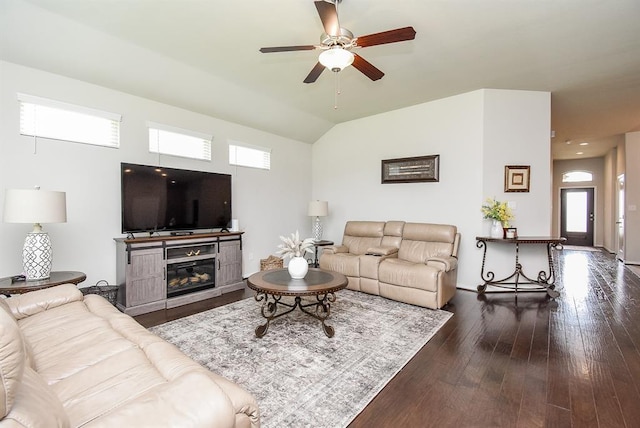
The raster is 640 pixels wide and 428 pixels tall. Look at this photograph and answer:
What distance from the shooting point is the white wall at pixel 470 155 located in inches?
175

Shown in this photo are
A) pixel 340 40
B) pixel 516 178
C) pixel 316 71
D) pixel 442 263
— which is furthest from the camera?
pixel 516 178

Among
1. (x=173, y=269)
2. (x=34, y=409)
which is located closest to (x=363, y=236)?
(x=173, y=269)

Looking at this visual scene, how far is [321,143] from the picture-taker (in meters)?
6.48

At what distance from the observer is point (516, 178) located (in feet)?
14.6

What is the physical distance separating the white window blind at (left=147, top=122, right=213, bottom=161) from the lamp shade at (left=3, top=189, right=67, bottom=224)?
5.09 ft

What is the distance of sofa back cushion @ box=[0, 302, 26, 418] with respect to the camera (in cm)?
76

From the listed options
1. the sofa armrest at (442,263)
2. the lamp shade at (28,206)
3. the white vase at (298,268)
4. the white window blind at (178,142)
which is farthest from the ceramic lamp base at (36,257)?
the sofa armrest at (442,263)

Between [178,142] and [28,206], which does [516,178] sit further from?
[28,206]

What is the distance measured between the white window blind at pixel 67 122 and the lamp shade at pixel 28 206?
0.92 m

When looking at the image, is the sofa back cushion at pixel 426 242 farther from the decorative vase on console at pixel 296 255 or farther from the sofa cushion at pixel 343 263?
the decorative vase on console at pixel 296 255

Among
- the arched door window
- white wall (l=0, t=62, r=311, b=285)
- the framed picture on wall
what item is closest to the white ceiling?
white wall (l=0, t=62, r=311, b=285)

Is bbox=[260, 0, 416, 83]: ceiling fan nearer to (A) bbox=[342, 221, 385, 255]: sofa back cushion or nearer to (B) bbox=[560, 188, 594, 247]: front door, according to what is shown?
(A) bbox=[342, 221, 385, 255]: sofa back cushion

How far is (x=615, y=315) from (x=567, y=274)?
2.38m

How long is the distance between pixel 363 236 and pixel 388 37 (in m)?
3.37
